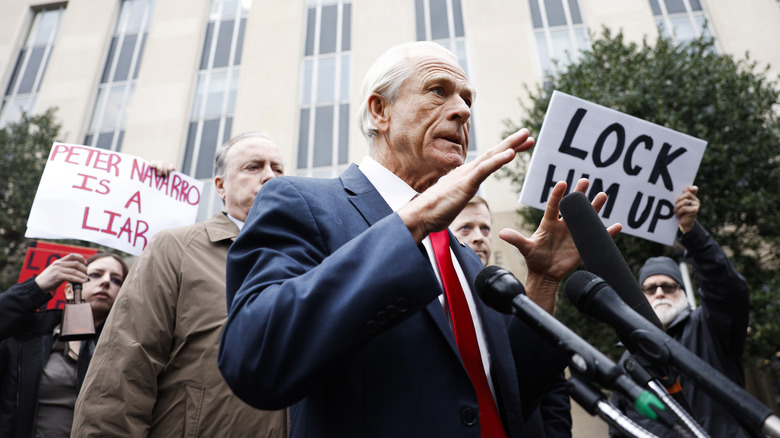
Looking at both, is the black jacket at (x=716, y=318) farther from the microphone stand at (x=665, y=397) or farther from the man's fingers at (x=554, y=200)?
the microphone stand at (x=665, y=397)

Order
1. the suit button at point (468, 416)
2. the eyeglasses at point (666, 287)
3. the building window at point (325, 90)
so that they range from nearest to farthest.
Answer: the suit button at point (468, 416) → the eyeglasses at point (666, 287) → the building window at point (325, 90)

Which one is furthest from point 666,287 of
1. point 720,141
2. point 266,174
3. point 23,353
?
point 720,141

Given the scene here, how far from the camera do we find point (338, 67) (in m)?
14.3

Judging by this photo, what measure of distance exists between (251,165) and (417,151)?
1.56 m

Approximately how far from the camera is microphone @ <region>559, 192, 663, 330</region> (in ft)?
3.80

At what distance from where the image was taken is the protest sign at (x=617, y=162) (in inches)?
129

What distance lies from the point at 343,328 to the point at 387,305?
10 cm

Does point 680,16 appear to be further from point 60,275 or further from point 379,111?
point 60,275

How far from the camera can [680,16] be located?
13727 mm

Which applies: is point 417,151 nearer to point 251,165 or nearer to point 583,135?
point 251,165

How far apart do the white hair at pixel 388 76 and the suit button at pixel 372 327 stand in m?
0.96

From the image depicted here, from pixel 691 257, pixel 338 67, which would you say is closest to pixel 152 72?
pixel 338 67

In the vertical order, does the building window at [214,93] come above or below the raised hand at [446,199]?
above

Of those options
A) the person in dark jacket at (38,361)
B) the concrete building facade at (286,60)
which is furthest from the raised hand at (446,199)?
the concrete building facade at (286,60)
